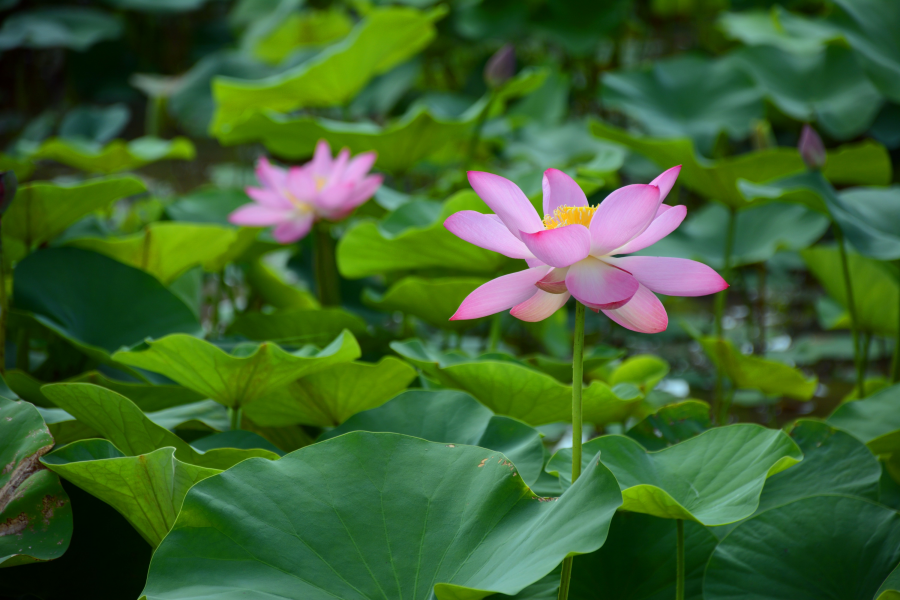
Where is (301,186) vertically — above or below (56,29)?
above

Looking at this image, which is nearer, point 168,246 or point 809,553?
point 809,553

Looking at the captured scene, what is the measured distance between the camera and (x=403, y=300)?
858 millimetres

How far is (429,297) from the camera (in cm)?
84

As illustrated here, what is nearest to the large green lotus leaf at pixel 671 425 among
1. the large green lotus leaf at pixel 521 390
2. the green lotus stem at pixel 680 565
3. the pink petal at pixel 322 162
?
the large green lotus leaf at pixel 521 390

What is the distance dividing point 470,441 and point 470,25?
186 cm

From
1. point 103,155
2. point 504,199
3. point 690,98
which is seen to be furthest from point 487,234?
point 690,98

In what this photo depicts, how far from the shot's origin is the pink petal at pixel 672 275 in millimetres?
376

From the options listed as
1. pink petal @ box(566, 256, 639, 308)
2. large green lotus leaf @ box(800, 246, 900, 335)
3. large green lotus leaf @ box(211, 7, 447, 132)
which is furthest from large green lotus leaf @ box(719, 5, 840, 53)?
pink petal @ box(566, 256, 639, 308)

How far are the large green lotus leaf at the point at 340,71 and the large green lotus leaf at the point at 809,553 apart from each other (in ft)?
3.05

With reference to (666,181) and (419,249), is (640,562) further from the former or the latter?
(419,249)

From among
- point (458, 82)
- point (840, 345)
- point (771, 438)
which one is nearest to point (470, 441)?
point (771, 438)

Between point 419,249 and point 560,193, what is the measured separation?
1.28 feet

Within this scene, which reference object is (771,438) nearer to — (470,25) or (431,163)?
(431,163)

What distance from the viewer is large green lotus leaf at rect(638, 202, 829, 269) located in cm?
112
